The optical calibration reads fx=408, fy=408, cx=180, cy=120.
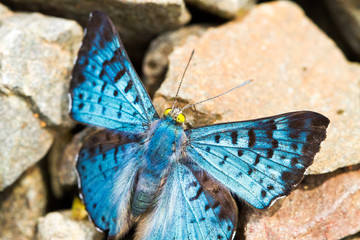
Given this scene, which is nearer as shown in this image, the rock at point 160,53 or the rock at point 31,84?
the rock at point 31,84

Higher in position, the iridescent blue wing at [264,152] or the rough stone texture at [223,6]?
the rough stone texture at [223,6]

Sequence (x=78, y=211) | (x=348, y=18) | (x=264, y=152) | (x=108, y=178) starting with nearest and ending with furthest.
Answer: (x=264, y=152) → (x=108, y=178) → (x=78, y=211) → (x=348, y=18)

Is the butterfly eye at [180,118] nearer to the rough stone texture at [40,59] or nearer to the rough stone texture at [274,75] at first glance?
the rough stone texture at [274,75]

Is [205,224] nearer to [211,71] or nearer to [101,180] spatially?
[101,180]

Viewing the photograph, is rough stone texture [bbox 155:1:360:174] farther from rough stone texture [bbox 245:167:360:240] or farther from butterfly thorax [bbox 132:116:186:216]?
butterfly thorax [bbox 132:116:186:216]

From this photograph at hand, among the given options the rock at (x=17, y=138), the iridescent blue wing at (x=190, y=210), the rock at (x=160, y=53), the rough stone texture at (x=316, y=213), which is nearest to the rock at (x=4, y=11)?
the rock at (x=17, y=138)

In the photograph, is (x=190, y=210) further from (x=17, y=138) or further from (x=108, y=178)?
(x=17, y=138)

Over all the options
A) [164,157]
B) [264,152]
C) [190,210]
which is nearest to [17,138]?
[164,157]

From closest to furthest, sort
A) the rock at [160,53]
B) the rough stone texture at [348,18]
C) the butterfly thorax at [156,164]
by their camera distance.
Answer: the butterfly thorax at [156,164]
the rock at [160,53]
the rough stone texture at [348,18]
